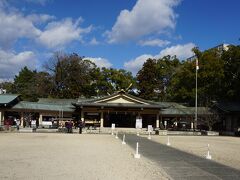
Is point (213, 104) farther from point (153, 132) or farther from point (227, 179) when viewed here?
point (227, 179)

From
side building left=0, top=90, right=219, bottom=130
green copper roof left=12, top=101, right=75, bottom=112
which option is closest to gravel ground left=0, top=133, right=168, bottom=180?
side building left=0, top=90, right=219, bottom=130

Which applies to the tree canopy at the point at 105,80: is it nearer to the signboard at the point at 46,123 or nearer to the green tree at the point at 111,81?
the green tree at the point at 111,81

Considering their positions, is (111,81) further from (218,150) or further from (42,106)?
(218,150)

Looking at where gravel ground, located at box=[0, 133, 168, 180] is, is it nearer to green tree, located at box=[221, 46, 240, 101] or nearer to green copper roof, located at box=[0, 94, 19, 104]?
green copper roof, located at box=[0, 94, 19, 104]

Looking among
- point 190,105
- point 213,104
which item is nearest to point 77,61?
point 190,105

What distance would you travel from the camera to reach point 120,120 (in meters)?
60.0

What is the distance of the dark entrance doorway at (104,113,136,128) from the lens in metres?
59.3

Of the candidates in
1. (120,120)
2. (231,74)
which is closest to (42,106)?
(120,120)

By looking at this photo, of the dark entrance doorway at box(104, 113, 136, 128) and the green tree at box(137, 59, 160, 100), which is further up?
the green tree at box(137, 59, 160, 100)

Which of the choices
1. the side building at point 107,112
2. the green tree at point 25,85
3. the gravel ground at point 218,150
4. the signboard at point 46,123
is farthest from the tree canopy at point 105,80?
the gravel ground at point 218,150

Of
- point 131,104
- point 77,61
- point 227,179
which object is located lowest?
point 227,179

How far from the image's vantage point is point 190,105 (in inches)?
2638

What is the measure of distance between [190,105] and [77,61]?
77.1ft

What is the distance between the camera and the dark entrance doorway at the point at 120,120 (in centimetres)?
5933
